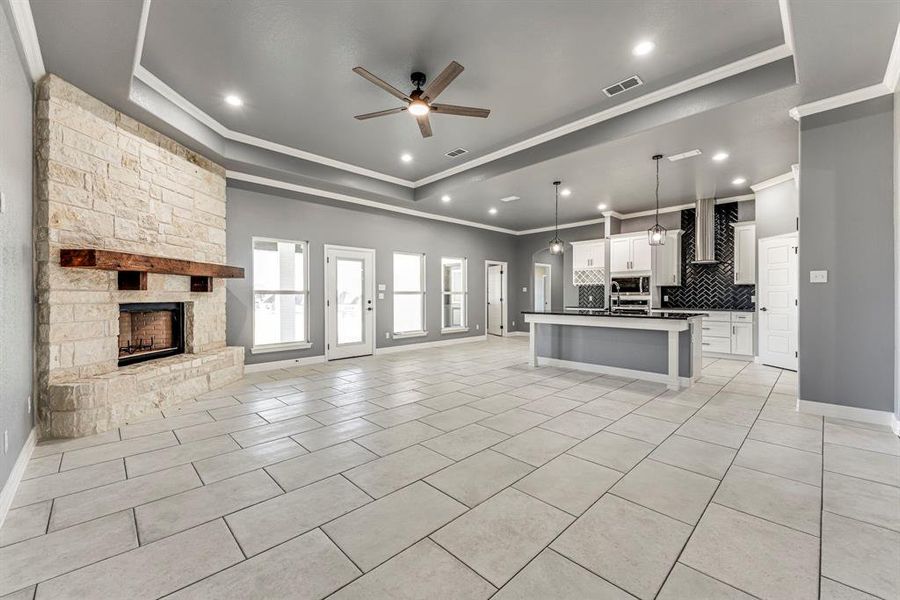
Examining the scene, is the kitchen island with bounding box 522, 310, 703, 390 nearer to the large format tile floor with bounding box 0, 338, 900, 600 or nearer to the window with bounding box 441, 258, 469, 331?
the large format tile floor with bounding box 0, 338, 900, 600

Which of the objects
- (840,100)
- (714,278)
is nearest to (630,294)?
(714,278)

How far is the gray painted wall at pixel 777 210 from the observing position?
223 inches

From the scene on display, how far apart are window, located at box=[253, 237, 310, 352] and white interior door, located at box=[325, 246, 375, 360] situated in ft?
1.42

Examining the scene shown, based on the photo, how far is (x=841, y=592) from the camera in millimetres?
1485

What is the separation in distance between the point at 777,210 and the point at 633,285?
8.89 feet

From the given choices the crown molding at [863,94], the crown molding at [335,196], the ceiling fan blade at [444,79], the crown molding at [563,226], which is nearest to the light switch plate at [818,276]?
the crown molding at [863,94]

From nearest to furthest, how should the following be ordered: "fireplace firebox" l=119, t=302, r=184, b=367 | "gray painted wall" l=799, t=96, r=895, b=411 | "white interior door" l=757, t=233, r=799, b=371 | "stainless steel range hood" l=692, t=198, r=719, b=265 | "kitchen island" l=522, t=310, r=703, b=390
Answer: "gray painted wall" l=799, t=96, r=895, b=411
"fireplace firebox" l=119, t=302, r=184, b=367
"kitchen island" l=522, t=310, r=703, b=390
"white interior door" l=757, t=233, r=799, b=371
"stainless steel range hood" l=692, t=198, r=719, b=265

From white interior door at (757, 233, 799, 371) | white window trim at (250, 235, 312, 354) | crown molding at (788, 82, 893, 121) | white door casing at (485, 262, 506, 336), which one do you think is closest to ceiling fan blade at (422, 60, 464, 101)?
crown molding at (788, 82, 893, 121)

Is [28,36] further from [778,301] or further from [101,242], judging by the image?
[778,301]

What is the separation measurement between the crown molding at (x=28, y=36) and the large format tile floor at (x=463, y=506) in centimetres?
288

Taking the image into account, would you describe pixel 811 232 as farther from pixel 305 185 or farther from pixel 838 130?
pixel 305 185

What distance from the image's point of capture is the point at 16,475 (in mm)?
2287

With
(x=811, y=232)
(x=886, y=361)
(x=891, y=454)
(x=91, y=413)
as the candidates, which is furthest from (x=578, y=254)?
(x=91, y=413)

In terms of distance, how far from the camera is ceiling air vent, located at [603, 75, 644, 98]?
356 centimetres
